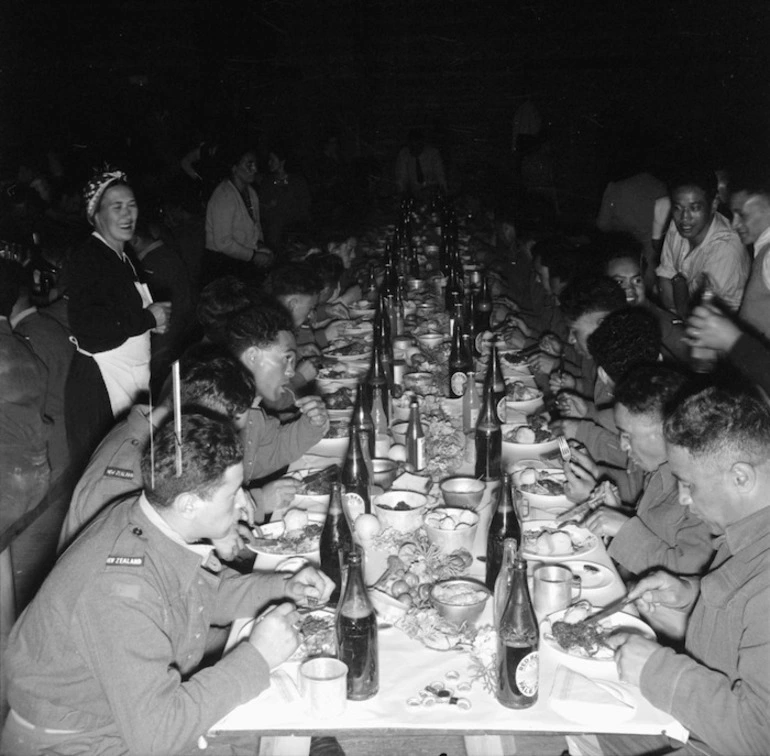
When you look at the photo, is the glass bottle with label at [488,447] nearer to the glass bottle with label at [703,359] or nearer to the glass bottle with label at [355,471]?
the glass bottle with label at [355,471]

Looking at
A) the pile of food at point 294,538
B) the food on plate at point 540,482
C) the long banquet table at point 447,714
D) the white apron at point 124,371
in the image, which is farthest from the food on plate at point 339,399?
the long banquet table at point 447,714

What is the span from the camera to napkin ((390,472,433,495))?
2.57 m

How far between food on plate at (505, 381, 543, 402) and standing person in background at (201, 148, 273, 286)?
10.2 feet

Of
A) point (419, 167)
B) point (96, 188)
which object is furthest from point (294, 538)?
point (419, 167)

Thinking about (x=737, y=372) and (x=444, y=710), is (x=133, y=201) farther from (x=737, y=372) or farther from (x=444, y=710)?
(x=444, y=710)

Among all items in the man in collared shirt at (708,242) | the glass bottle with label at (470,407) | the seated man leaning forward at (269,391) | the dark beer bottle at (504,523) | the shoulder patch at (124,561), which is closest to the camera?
the shoulder patch at (124,561)

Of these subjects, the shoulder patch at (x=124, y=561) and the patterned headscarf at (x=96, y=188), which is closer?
the shoulder patch at (x=124, y=561)

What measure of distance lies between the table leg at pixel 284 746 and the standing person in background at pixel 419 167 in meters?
11.9

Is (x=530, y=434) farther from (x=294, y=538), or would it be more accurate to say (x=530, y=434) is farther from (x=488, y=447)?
(x=294, y=538)

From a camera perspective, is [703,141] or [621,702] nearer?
[621,702]

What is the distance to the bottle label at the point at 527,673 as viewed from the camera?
59.1 inches

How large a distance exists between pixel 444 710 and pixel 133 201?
2.85 meters

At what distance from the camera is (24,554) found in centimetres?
372

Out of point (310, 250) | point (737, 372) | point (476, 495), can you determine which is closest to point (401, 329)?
point (310, 250)
